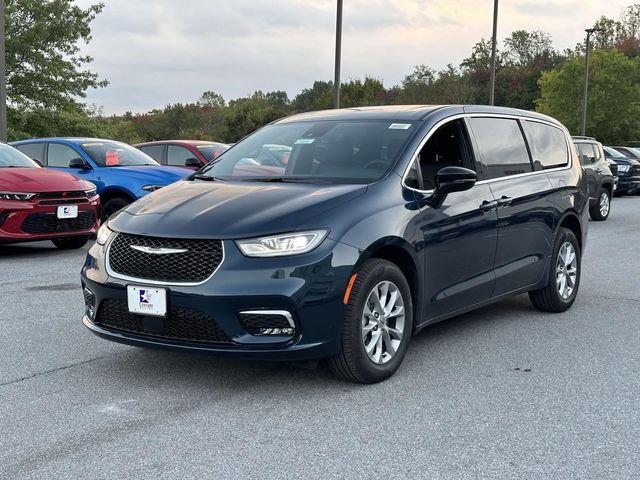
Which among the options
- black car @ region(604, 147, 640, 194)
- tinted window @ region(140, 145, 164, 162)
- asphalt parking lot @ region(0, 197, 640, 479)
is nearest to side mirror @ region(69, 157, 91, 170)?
tinted window @ region(140, 145, 164, 162)

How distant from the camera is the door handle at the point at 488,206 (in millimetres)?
5464

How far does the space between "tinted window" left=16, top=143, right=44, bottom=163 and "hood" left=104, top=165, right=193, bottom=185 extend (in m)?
1.41

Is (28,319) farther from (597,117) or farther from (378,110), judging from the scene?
(597,117)

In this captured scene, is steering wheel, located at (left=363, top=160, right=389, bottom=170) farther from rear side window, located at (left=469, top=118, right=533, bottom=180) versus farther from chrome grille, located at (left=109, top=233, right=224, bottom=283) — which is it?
chrome grille, located at (left=109, top=233, right=224, bottom=283)

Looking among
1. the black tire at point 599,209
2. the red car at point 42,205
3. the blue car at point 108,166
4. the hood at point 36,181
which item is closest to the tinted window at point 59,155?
the blue car at point 108,166

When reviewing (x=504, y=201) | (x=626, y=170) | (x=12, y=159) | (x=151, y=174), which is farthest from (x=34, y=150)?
(x=626, y=170)

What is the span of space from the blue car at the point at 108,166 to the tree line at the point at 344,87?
64.6 ft

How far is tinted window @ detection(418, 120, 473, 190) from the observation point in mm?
5152

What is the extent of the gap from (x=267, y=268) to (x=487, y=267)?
6.78 ft

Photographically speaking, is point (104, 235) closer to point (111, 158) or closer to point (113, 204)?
point (113, 204)

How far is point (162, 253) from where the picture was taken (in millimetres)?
4227

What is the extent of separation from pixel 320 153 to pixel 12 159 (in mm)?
6648

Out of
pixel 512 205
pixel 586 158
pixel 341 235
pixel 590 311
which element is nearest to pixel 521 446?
pixel 341 235

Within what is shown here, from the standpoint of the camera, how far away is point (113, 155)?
40.0 ft
